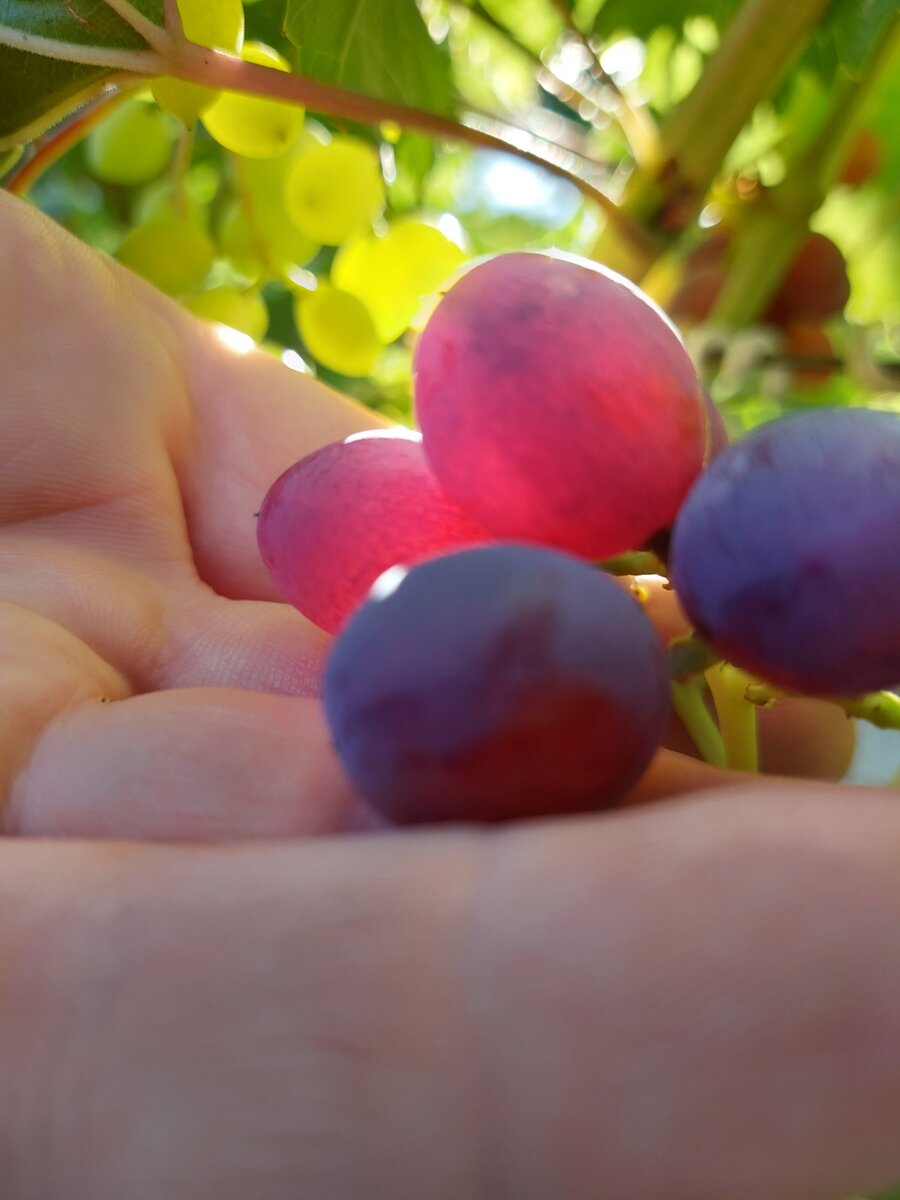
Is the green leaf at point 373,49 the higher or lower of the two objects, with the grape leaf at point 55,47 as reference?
higher

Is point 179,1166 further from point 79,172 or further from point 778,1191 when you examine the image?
point 79,172

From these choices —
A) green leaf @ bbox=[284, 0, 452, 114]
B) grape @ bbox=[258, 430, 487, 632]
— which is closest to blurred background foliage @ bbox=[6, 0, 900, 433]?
green leaf @ bbox=[284, 0, 452, 114]

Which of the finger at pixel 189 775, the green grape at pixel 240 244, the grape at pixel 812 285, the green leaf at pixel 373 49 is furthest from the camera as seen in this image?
the grape at pixel 812 285

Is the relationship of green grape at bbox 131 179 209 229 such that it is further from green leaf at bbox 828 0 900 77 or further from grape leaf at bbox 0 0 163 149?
green leaf at bbox 828 0 900 77

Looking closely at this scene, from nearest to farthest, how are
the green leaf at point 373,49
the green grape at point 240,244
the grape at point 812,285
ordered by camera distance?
the green leaf at point 373,49 < the green grape at point 240,244 < the grape at point 812,285

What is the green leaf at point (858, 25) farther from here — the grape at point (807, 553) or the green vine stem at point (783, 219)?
the grape at point (807, 553)

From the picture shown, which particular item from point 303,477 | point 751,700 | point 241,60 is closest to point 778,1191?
point 751,700

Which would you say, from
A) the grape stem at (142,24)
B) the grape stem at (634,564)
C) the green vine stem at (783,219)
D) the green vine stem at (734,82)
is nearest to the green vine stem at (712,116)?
the green vine stem at (734,82)
